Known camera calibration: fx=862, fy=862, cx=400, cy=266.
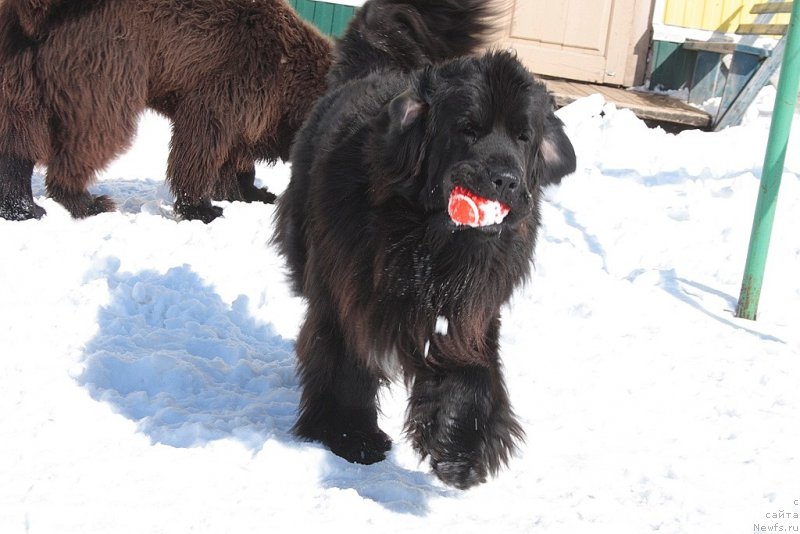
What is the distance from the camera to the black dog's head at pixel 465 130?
8.77 ft

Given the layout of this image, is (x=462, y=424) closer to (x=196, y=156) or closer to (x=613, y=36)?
(x=196, y=156)

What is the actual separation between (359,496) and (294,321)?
1854mm

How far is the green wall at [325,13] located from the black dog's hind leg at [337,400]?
21.0 ft

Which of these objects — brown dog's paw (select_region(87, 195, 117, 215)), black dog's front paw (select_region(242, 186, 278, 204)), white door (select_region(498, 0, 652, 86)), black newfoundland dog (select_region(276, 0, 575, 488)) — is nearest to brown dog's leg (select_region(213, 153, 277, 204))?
black dog's front paw (select_region(242, 186, 278, 204))

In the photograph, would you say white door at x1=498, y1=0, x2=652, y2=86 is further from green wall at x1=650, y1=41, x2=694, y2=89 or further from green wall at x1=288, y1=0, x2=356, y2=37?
green wall at x1=288, y1=0, x2=356, y2=37

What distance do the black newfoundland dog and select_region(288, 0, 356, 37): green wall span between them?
6095 mm

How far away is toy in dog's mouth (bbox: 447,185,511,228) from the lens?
2602 mm

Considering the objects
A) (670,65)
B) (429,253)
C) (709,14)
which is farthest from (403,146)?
(709,14)

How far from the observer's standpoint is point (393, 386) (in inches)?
153

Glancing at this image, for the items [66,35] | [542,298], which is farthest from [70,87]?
[542,298]

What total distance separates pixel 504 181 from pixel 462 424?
2.75ft

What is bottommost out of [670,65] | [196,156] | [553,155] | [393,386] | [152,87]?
[393,386]

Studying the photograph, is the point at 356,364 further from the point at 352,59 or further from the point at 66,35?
the point at 66,35

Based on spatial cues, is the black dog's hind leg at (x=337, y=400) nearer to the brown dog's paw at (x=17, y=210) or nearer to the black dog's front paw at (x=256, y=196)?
the brown dog's paw at (x=17, y=210)
